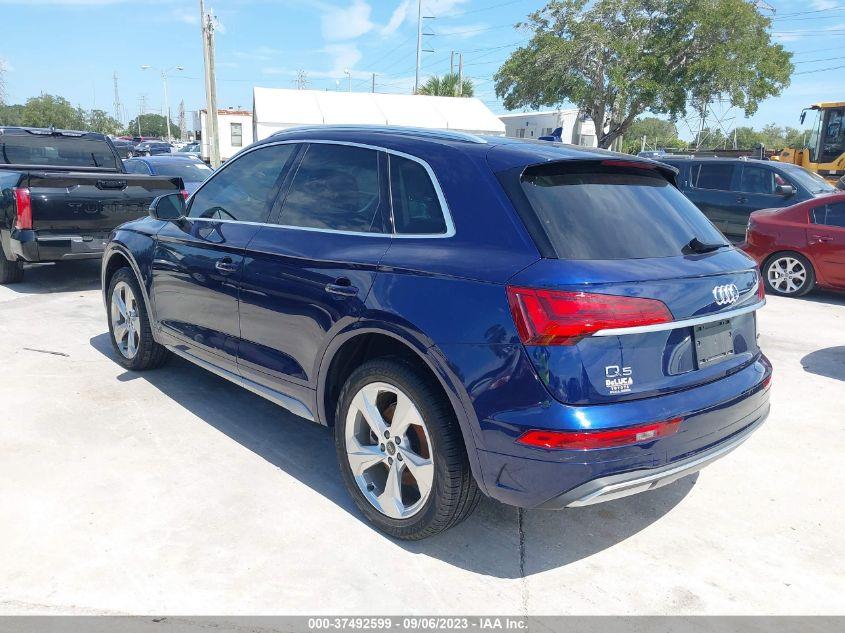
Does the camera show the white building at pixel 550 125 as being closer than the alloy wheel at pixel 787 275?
No

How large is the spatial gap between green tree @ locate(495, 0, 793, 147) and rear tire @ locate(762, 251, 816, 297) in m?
22.6

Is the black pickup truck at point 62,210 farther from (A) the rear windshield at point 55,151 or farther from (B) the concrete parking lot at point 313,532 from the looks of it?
(B) the concrete parking lot at point 313,532

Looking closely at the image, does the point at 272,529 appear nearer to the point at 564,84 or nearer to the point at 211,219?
the point at 211,219

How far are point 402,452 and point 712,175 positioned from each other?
10.6 m

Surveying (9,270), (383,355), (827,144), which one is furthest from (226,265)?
(827,144)

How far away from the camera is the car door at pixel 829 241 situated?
834 cm

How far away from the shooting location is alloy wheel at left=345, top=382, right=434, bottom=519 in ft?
9.54

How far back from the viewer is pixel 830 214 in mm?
8484

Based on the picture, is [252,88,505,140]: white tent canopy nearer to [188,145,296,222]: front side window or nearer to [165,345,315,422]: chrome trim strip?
[188,145,296,222]: front side window

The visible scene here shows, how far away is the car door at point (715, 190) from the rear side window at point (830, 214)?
2769 millimetres

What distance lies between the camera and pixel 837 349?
21.0ft

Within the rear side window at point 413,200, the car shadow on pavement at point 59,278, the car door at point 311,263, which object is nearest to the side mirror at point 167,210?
the car door at point 311,263

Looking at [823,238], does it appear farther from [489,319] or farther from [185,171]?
[185,171]
